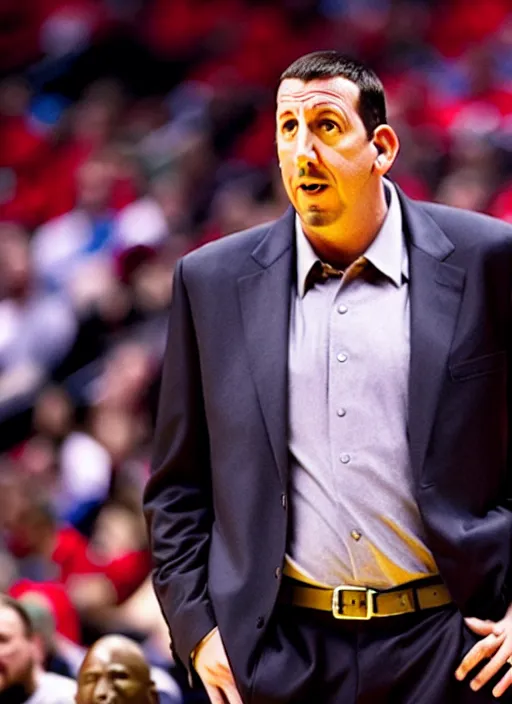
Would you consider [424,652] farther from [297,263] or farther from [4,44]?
[4,44]

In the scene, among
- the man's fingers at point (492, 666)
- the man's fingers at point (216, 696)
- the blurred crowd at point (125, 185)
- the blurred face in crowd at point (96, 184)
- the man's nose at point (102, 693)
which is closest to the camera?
the man's fingers at point (492, 666)

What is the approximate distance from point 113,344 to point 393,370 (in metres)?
3.41

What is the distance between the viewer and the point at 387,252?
7.36 feet

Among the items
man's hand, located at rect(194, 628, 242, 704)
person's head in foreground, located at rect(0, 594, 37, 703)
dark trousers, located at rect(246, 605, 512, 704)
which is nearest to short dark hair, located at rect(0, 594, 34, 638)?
person's head in foreground, located at rect(0, 594, 37, 703)

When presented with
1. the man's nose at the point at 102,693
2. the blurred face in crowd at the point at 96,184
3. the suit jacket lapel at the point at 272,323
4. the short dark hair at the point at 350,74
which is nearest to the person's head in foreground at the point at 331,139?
the short dark hair at the point at 350,74

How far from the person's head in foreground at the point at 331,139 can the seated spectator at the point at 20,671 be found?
4.40ft

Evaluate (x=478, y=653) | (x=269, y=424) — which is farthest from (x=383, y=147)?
(x=478, y=653)

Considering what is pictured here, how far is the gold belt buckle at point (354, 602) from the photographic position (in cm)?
215

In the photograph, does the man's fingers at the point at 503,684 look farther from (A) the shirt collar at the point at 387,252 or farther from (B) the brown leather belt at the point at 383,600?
(A) the shirt collar at the point at 387,252

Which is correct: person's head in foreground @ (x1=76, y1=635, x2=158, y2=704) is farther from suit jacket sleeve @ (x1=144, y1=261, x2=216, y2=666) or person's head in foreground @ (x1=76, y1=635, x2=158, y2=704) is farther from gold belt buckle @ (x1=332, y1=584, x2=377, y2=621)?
gold belt buckle @ (x1=332, y1=584, x2=377, y2=621)

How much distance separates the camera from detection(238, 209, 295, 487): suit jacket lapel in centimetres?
219

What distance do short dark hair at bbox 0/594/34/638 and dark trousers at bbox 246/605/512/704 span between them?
3.67 ft

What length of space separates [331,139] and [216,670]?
0.80m

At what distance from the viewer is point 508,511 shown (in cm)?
220
